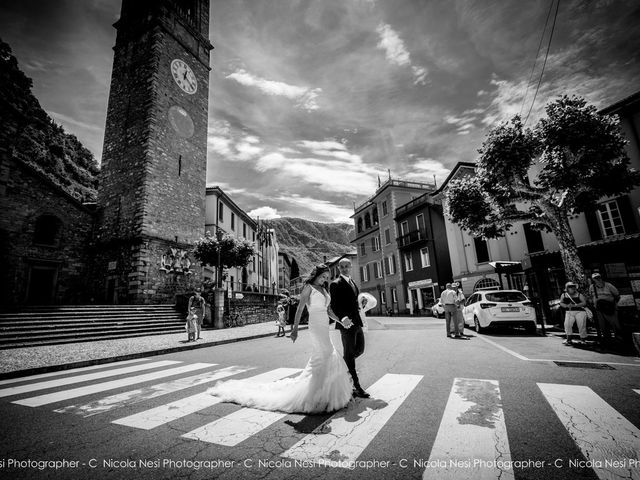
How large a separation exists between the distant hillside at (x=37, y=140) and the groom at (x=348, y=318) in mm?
19174

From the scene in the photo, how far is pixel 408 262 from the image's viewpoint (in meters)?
30.4

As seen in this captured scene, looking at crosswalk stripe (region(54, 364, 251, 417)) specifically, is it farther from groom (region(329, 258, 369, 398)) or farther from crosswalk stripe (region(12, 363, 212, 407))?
groom (region(329, 258, 369, 398))

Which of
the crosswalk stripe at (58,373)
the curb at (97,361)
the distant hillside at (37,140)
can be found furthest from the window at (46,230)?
the crosswalk stripe at (58,373)

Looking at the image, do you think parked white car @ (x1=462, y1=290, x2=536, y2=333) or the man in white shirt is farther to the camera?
parked white car @ (x1=462, y1=290, x2=536, y2=333)

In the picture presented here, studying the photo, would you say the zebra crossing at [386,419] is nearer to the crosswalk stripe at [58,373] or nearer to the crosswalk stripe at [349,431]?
the crosswalk stripe at [349,431]

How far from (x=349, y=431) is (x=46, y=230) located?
964 inches

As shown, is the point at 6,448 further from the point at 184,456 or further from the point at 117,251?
the point at 117,251

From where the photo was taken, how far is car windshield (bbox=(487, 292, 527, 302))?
1038 centimetres

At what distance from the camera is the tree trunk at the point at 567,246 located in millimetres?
10484

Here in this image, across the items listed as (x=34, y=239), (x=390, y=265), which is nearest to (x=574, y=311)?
(x=390, y=265)

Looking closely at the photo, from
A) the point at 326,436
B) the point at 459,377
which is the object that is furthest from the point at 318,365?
the point at 459,377

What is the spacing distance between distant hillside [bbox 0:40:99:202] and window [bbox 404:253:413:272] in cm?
2924

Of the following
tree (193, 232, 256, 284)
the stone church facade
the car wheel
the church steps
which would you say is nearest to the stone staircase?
the church steps

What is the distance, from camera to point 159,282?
20.0 m
